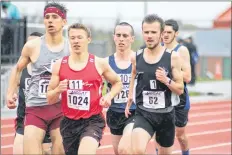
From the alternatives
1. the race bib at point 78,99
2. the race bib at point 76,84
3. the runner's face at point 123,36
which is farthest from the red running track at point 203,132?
the race bib at point 76,84

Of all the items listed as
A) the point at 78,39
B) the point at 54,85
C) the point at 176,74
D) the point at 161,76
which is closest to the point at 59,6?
the point at 78,39

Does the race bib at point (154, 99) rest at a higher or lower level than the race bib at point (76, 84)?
lower

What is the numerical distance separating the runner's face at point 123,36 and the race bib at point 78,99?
5.55 feet

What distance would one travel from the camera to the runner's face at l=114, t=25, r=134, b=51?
7727 mm

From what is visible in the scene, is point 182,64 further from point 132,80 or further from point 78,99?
point 78,99

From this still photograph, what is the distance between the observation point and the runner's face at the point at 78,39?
6.29 m

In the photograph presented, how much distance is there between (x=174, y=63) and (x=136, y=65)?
47cm

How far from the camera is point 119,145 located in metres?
7.30

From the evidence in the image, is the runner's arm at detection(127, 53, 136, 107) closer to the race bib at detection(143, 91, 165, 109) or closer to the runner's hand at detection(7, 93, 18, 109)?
the race bib at detection(143, 91, 165, 109)

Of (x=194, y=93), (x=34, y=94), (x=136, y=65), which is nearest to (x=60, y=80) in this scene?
(x=34, y=94)

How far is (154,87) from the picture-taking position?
266 inches

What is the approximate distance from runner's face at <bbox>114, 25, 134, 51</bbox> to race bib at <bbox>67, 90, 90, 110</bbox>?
169cm

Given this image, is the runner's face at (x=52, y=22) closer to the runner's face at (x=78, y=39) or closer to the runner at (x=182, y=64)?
the runner's face at (x=78, y=39)

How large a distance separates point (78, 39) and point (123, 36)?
1.54 m
